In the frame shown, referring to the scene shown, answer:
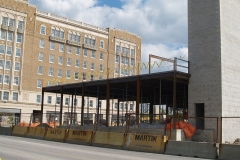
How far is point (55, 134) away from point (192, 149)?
12.9 metres

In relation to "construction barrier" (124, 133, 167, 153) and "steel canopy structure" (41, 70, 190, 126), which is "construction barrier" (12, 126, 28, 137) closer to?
"steel canopy structure" (41, 70, 190, 126)

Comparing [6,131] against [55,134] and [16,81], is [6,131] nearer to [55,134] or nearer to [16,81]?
[55,134]

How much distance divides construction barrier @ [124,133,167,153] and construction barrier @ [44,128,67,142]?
710 cm

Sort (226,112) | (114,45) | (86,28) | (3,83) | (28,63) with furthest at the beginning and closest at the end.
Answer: (114,45) < (86,28) < (28,63) < (3,83) < (226,112)

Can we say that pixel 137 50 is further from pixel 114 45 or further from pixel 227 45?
pixel 227 45

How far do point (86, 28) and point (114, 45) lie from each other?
32.4 feet

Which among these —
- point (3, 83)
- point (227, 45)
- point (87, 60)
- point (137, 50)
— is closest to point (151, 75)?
point (227, 45)

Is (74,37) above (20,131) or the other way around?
above

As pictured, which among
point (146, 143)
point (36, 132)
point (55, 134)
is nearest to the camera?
point (146, 143)

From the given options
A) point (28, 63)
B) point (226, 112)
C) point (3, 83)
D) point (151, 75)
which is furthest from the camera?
point (28, 63)

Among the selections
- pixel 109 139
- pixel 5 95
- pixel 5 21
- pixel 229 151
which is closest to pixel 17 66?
pixel 5 95

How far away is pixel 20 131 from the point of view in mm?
30891

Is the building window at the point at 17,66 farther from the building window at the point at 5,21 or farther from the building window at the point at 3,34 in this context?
the building window at the point at 5,21

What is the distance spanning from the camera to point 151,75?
26.7 meters
